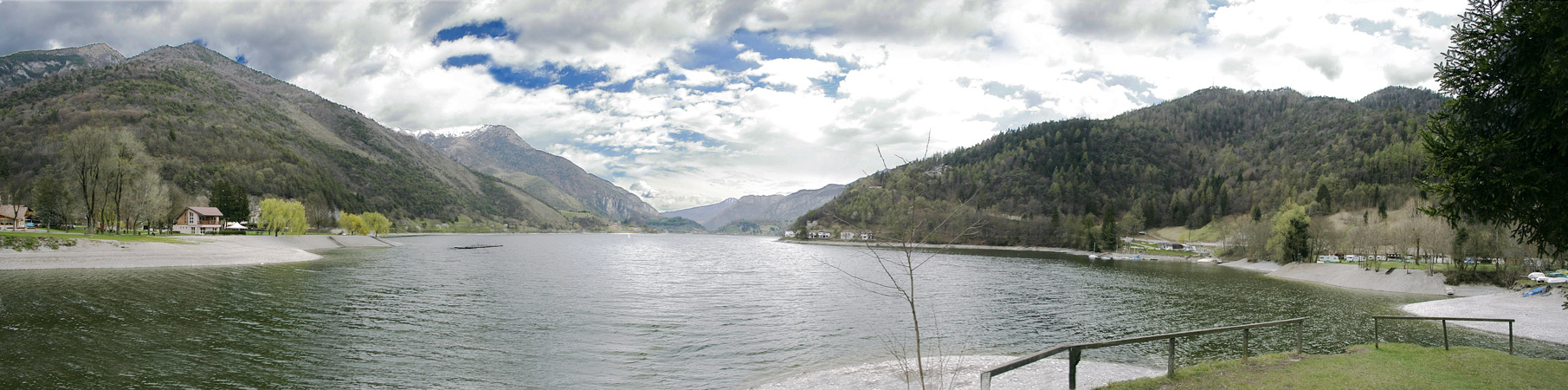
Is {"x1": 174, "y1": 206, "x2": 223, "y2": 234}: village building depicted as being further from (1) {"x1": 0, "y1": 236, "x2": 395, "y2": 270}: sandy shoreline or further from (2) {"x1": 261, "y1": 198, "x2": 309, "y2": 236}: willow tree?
(1) {"x1": 0, "y1": 236, "x2": 395, "y2": 270}: sandy shoreline

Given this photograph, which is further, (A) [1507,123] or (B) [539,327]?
(B) [539,327]

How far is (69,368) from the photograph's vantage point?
14.2 metres

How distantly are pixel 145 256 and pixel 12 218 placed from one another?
4483 cm

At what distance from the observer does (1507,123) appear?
9914 mm

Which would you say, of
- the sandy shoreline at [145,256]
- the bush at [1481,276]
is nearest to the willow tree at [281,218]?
the sandy shoreline at [145,256]

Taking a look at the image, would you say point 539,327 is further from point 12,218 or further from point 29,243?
point 12,218

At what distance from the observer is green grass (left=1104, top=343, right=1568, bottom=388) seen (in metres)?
10.4

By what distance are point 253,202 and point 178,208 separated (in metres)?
49.5

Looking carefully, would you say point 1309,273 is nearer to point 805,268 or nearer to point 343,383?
point 805,268

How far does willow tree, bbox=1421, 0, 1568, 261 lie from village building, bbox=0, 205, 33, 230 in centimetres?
10918

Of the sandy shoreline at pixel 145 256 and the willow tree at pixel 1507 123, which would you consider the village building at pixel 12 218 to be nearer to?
the sandy shoreline at pixel 145 256

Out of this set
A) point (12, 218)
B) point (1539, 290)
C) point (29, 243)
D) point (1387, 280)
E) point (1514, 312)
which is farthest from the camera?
point (12, 218)

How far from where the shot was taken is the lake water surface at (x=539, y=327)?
51.9 ft

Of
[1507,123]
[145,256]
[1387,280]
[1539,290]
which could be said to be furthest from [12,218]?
[1387,280]
